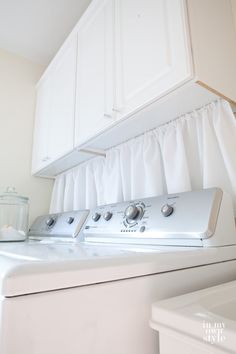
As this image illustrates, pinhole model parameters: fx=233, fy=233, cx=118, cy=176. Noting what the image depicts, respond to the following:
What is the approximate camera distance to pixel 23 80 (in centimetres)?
210

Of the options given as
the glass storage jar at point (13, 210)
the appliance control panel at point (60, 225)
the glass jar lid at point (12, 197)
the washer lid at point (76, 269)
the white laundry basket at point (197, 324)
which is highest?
the glass jar lid at point (12, 197)

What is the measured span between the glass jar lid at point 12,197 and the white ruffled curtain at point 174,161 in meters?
0.56

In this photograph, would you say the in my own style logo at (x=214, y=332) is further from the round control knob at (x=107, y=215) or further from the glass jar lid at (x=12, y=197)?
the glass jar lid at (x=12, y=197)

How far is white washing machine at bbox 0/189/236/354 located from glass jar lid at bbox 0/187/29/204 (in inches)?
50.5

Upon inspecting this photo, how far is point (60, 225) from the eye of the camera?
4.35 feet

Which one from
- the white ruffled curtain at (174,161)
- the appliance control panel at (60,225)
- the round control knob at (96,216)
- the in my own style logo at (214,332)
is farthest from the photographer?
the appliance control panel at (60,225)

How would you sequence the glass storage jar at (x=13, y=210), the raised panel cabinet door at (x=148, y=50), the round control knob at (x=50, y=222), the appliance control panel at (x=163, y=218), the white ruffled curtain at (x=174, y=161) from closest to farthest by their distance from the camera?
the appliance control panel at (x=163, y=218), the raised panel cabinet door at (x=148, y=50), the white ruffled curtain at (x=174, y=161), the round control knob at (x=50, y=222), the glass storage jar at (x=13, y=210)

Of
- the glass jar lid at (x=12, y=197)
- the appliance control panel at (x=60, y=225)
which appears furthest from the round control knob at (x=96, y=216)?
the glass jar lid at (x=12, y=197)

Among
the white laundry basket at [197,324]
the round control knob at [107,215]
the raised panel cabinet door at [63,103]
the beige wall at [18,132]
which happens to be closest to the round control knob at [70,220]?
the round control knob at [107,215]

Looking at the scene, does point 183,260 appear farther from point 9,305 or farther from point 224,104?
point 224,104

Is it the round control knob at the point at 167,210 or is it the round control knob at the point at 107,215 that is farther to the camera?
the round control knob at the point at 107,215

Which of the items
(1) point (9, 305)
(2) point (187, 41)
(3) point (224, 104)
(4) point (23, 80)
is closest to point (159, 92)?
(2) point (187, 41)

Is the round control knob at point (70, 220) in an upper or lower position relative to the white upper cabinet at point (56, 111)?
lower

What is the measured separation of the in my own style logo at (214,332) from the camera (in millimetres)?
315
